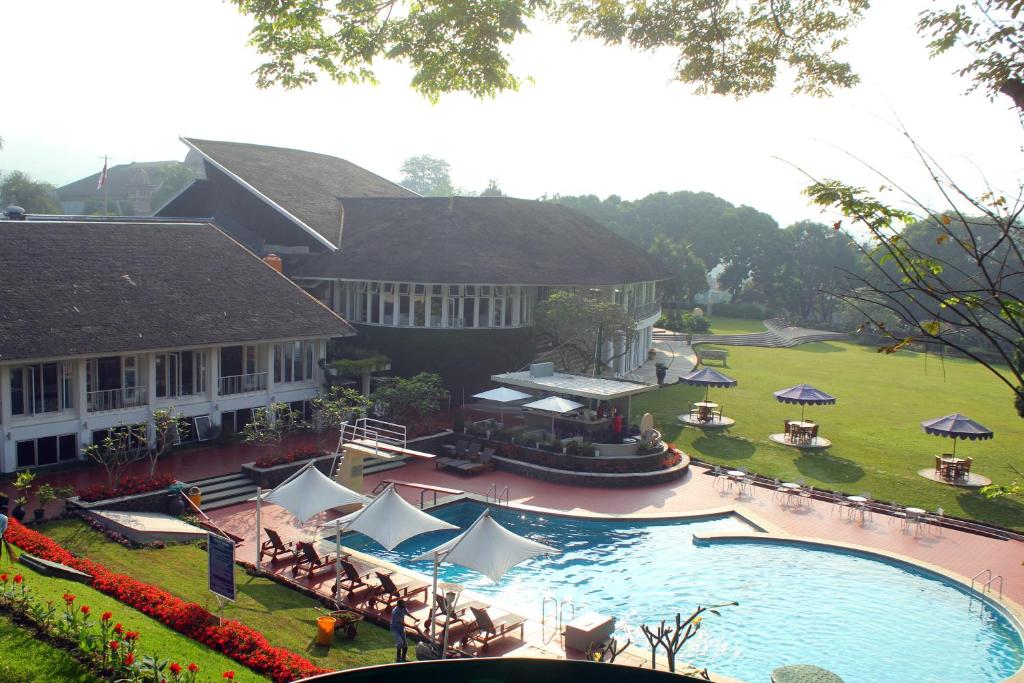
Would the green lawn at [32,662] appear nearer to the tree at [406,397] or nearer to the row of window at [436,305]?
the tree at [406,397]

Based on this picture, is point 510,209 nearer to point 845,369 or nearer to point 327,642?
point 845,369

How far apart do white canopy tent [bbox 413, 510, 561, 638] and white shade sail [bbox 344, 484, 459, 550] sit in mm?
1048

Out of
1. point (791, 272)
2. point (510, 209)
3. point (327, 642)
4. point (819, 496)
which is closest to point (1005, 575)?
point (819, 496)

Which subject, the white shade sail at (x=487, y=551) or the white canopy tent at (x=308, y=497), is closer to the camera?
the white shade sail at (x=487, y=551)

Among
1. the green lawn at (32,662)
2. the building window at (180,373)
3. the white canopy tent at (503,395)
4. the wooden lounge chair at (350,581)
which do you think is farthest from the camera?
the white canopy tent at (503,395)

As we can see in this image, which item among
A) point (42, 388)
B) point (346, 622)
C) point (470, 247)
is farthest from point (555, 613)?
point (470, 247)

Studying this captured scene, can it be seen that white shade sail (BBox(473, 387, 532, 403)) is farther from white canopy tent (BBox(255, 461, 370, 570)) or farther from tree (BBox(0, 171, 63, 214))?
tree (BBox(0, 171, 63, 214))

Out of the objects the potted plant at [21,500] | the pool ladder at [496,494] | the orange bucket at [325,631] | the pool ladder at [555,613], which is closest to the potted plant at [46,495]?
the potted plant at [21,500]

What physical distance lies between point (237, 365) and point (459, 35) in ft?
63.3

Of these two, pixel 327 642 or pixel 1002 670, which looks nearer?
pixel 327 642

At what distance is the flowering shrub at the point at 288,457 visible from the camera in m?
23.9

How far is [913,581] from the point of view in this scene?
19.8 m

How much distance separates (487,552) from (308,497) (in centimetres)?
469

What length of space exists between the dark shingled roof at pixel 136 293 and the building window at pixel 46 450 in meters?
2.82
